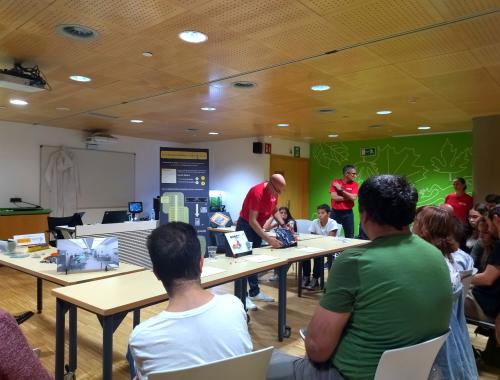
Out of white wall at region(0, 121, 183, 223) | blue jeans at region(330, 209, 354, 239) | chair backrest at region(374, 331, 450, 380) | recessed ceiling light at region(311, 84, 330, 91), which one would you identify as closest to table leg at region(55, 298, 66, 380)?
chair backrest at region(374, 331, 450, 380)

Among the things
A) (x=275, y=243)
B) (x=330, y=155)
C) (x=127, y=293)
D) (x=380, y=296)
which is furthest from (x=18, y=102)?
(x=330, y=155)

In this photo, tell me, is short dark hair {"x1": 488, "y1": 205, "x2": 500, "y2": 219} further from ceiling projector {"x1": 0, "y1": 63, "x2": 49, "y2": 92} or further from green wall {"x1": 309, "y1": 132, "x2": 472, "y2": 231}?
green wall {"x1": 309, "y1": 132, "x2": 472, "y2": 231}

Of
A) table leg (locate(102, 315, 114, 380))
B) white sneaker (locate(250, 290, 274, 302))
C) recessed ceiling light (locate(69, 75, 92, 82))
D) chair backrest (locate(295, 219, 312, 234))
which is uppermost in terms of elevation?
recessed ceiling light (locate(69, 75, 92, 82))

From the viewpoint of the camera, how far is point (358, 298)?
124 cm

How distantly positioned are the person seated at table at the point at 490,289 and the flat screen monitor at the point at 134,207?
6.53 m

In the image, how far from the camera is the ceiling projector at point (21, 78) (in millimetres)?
3225

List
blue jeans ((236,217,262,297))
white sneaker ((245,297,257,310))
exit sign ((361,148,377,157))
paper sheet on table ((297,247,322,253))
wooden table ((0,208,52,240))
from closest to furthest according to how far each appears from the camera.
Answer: paper sheet on table ((297,247,322,253)) → white sneaker ((245,297,257,310)) → blue jeans ((236,217,262,297)) → wooden table ((0,208,52,240)) → exit sign ((361,148,377,157))

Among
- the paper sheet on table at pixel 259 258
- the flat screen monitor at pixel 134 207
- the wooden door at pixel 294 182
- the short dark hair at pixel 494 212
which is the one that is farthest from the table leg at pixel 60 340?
the wooden door at pixel 294 182

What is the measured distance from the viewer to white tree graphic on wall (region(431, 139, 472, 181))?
7055mm

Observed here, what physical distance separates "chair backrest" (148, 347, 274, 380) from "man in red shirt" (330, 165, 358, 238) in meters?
4.55

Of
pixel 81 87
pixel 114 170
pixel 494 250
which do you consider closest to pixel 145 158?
pixel 114 170

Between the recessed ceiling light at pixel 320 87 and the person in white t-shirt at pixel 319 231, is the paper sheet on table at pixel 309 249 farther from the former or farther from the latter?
the recessed ceiling light at pixel 320 87

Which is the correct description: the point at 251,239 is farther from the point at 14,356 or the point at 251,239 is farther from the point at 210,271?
the point at 14,356

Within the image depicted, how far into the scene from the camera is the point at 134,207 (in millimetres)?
7891
